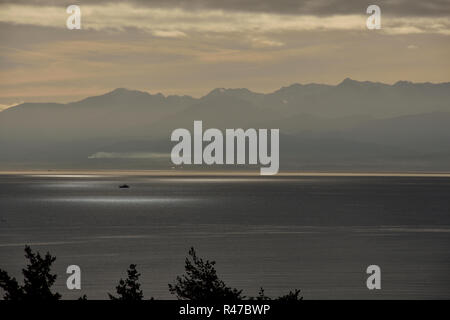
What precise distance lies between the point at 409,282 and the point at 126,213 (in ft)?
312

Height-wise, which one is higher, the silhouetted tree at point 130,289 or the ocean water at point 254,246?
the ocean water at point 254,246

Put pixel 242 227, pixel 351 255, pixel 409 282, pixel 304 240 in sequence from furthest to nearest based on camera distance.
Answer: pixel 242 227, pixel 304 240, pixel 351 255, pixel 409 282

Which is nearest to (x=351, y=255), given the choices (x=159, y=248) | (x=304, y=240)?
(x=304, y=240)

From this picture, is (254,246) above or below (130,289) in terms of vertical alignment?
above

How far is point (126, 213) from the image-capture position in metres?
153

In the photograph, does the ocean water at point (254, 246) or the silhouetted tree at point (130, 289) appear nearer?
the silhouetted tree at point (130, 289)

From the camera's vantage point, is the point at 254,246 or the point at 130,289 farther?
the point at 254,246

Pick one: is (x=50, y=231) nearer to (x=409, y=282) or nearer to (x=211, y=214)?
(x=211, y=214)

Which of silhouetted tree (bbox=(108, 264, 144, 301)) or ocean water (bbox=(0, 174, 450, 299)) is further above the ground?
ocean water (bbox=(0, 174, 450, 299))

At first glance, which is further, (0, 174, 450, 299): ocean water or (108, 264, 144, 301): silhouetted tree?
(0, 174, 450, 299): ocean water

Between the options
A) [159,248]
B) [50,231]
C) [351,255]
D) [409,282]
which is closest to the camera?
[409,282]
